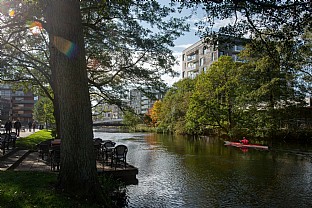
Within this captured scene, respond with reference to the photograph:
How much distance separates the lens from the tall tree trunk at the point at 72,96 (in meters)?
6.08

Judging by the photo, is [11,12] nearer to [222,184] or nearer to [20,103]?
[222,184]

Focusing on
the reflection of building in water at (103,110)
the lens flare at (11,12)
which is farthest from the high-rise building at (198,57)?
the lens flare at (11,12)

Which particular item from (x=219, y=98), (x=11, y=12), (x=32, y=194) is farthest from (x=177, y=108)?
(x=32, y=194)

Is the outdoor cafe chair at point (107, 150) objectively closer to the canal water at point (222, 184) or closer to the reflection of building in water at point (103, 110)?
the canal water at point (222, 184)

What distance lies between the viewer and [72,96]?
609 centimetres

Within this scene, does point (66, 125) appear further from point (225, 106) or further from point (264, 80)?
point (225, 106)

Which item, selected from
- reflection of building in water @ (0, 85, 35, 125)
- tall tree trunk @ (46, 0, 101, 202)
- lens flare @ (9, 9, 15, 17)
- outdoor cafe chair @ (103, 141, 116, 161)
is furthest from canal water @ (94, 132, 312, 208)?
reflection of building in water @ (0, 85, 35, 125)

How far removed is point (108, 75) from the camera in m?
19.8

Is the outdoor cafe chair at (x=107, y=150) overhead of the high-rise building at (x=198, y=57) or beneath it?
beneath

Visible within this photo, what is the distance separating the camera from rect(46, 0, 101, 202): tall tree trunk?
6082mm

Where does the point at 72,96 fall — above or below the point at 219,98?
below

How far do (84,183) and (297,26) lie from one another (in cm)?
715

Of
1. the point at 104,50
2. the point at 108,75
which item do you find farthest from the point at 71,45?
the point at 108,75

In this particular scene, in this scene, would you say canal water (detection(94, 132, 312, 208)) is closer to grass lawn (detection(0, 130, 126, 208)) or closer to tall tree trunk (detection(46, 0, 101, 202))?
grass lawn (detection(0, 130, 126, 208))
